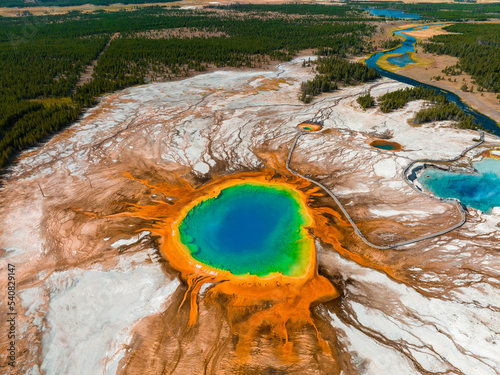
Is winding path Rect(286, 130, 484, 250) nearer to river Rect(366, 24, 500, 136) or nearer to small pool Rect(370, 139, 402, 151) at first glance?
small pool Rect(370, 139, 402, 151)

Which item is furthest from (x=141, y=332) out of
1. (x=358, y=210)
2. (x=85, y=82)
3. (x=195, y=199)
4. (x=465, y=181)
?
(x=85, y=82)

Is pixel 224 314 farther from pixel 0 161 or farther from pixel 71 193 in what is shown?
pixel 0 161

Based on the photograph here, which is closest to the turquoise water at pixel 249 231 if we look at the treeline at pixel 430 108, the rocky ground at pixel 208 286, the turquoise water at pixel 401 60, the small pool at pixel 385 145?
the rocky ground at pixel 208 286

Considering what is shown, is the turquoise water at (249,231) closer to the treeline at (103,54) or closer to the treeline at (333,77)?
the treeline at (103,54)

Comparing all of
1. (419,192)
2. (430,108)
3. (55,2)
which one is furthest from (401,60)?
(55,2)

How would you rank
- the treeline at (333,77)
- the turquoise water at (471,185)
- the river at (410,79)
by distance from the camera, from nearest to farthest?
the turquoise water at (471,185) < the river at (410,79) < the treeline at (333,77)

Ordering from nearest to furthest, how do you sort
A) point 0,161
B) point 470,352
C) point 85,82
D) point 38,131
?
point 470,352 < point 0,161 < point 38,131 < point 85,82

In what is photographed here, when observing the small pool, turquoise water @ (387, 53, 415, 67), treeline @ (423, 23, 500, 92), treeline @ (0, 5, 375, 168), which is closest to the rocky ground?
the small pool
